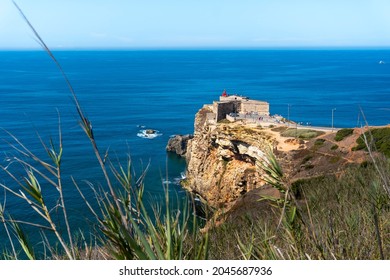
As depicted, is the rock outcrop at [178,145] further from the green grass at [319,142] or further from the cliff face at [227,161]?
the green grass at [319,142]

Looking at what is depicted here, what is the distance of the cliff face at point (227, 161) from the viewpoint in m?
28.4

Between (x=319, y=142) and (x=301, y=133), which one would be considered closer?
(x=319, y=142)

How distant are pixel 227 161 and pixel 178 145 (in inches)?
639

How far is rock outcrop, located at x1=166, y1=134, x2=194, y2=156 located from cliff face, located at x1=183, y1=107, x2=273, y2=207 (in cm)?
1131

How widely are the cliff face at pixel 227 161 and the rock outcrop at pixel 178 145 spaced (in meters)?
11.3

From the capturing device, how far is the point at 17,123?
53.2 metres

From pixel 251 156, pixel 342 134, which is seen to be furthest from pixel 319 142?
pixel 251 156

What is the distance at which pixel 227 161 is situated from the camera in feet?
102

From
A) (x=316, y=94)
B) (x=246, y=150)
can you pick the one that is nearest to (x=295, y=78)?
(x=316, y=94)

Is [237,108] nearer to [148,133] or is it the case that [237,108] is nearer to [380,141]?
[148,133]

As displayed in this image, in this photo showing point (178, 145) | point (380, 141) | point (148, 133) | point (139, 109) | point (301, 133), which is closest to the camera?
point (380, 141)

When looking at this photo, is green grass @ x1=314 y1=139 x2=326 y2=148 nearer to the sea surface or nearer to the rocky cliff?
the rocky cliff

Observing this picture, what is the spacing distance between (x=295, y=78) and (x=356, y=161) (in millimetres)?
91457
